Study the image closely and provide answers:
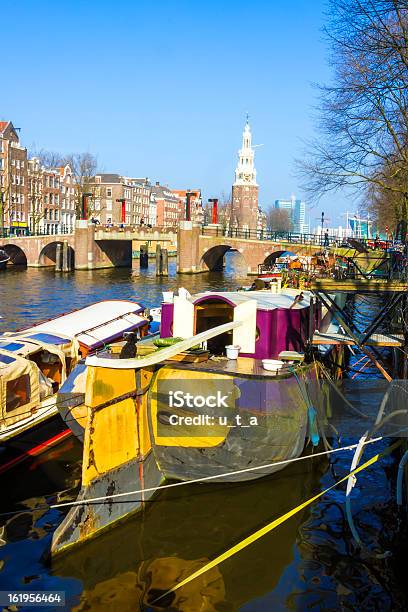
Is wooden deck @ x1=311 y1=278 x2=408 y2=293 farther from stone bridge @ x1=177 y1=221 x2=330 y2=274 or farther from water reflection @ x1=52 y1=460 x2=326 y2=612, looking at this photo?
stone bridge @ x1=177 y1=221 x2=330 y2=274

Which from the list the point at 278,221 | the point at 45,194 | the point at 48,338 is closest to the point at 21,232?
the point at 45,194

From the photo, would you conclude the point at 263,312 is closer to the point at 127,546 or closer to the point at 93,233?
the point at 127,546

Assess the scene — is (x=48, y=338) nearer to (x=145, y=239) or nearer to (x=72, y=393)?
(x=72, y=393)

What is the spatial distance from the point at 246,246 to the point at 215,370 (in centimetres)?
5085

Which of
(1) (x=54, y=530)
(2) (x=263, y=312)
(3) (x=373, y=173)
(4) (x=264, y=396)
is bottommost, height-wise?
(1) (x=54, y=530)

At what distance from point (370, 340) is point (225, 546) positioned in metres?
5.43

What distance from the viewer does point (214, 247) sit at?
212 feet

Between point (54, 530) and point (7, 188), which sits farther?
point (7, 188)

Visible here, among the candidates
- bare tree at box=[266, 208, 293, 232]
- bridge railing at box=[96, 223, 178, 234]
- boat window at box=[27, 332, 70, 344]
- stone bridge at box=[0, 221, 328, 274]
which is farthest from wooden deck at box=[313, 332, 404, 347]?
bare tree at box=[266, 208, 293, 232]

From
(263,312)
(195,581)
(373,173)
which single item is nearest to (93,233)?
(373,173)

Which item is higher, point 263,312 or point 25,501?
point 263,312

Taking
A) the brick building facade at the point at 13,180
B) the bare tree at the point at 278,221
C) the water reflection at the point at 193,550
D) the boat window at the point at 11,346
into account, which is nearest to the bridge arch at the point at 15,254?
the brick building facade at the point at 13,180

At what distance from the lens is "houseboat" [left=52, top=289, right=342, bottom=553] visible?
35.7ft

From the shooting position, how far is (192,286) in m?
52.6
